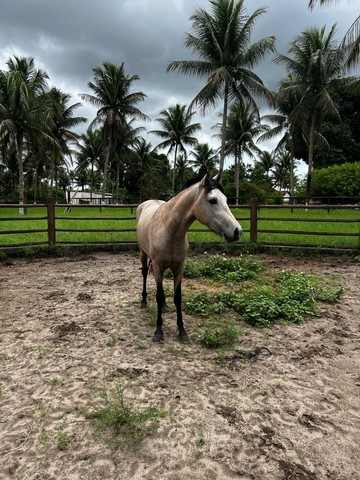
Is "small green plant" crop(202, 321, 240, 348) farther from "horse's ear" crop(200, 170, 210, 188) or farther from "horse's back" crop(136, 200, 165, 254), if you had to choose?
"horse's ear" crop(200, 170, 210, 188)

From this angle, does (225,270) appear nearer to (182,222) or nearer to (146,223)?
(146,223)

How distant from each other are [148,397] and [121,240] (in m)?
5.91

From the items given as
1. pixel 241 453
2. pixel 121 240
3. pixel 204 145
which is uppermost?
pixel 204 145

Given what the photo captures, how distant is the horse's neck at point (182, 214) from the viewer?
309 centimetres

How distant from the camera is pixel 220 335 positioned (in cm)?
332

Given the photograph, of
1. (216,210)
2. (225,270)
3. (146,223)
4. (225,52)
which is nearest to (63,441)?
(216,210)

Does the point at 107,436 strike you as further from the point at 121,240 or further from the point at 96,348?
the point at 121,240

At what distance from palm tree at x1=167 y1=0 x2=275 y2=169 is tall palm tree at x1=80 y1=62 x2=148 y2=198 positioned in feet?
29.5

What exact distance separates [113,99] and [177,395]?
27.1m

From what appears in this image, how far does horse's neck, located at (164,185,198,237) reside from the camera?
3094 millimetres

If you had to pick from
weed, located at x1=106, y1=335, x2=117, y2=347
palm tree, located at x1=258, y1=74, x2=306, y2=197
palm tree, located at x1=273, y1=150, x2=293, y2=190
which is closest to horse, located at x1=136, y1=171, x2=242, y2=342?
weed, located at x1=106, y1=335, x2=117, y2=347

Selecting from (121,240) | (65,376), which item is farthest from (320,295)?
(121,240)

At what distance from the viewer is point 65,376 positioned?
262 cm

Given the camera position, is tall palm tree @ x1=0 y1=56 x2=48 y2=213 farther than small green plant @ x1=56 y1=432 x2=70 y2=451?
Yes
